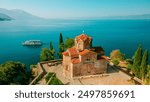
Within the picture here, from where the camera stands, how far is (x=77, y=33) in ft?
28.2

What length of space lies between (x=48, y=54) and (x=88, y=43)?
101 inches

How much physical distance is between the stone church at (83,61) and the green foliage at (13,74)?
4.29ft

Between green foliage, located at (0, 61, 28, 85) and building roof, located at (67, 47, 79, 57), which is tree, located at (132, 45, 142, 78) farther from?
green foliage, located at (0, 61, 28, 85)

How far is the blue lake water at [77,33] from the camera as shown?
25.6ft

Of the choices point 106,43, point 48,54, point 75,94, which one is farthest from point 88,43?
point 75,94

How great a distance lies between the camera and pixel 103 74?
762cm

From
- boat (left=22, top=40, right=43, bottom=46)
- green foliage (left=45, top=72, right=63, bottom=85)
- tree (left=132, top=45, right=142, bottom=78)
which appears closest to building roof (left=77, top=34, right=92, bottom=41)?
green foliage (left=45, top=72, right=63, bottom=85)

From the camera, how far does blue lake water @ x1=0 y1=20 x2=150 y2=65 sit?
25.6 ft

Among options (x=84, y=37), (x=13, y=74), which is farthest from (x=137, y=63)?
(x=13, y=74)

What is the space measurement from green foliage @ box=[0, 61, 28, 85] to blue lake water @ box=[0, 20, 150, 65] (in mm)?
754

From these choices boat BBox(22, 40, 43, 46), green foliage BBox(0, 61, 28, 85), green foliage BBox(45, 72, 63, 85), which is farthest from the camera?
boat BBox(22, 40, 43, 46)

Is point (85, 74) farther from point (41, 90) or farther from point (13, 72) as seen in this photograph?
point (41, 90)

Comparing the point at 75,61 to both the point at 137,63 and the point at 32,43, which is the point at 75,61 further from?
the point at 32,43

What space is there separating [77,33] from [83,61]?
1.49m
